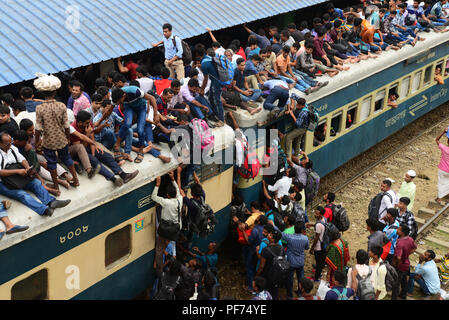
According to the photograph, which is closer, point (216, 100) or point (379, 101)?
point (216, 100)

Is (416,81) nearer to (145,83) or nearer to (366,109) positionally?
(366,109)

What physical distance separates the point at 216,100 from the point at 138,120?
5.91ft

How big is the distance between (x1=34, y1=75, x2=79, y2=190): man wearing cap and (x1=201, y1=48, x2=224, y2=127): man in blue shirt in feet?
9.77

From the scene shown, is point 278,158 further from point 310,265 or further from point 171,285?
point 171,285

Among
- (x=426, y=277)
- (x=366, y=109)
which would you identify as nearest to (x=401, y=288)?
(x=426, y=277)

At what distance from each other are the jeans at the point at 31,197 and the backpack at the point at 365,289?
423 centimetres

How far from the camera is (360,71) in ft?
40.5

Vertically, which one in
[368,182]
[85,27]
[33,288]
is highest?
[85,27]

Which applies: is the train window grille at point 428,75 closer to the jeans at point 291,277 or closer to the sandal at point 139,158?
the jeans at point 291,277

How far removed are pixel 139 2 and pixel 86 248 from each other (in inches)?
A: 249

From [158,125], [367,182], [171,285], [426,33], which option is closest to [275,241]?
[171,285]

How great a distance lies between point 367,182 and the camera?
45.2 ft

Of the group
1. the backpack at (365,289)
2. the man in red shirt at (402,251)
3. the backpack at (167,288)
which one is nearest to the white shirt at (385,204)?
the man in red shirt at (402,251)

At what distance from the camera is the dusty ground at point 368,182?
10492 millimetres
